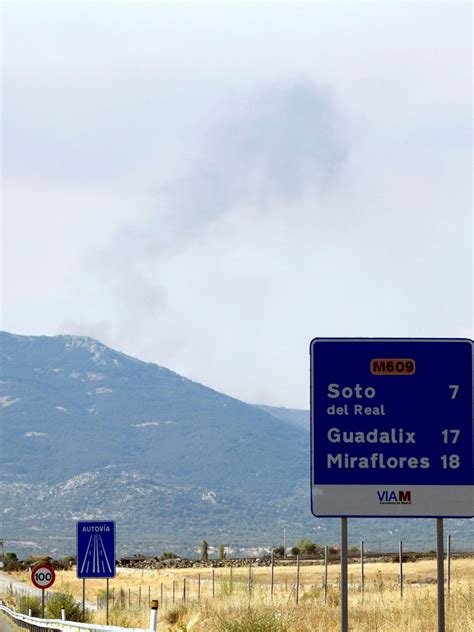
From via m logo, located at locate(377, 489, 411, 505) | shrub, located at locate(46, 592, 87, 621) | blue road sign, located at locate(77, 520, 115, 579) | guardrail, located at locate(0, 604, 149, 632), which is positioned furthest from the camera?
shrub, located at locate(46, 592, 87, 621)

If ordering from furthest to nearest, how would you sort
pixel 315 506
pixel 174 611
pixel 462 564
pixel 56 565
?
pixel 56 565, pixel 462 564, pixel 174 611, pixel 315 506

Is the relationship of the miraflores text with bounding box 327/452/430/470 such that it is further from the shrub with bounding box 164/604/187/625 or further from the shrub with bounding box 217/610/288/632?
the shrub with bounding box 164/604/187/625

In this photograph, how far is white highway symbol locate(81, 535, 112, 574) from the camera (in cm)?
2739

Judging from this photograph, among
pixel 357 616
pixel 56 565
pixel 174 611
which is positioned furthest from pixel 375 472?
pixel 56 565

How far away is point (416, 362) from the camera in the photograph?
13.2 metres

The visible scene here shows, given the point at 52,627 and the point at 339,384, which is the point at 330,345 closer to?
the point at 339,384

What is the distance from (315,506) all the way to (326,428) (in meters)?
0.78

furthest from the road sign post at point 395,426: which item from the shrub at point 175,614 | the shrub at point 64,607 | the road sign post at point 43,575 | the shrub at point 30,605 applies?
the shrub at point 30,605

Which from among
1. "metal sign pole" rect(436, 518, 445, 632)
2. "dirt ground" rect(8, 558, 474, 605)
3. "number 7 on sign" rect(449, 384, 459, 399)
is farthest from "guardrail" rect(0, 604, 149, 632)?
"dirt ground" rect(8, 558, 474, 605)

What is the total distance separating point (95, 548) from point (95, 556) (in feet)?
0.63

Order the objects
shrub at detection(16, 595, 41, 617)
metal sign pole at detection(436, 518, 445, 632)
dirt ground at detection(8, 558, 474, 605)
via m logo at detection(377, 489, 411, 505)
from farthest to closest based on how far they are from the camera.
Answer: dirt ground at detection(8, 558, 474, 605)
shrub at detection(16, 595, 41, 617)
via m logo at detection(377, 489, 411, 505)
metal sign pole at detection(436, 518, 445, 632)

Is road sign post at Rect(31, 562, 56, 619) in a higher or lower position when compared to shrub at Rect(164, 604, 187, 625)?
higher

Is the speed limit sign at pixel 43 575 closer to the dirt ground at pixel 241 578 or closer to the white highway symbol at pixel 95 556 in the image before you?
the white highway symbol at pixel 95 556

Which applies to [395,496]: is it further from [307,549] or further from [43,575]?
[307,549]
